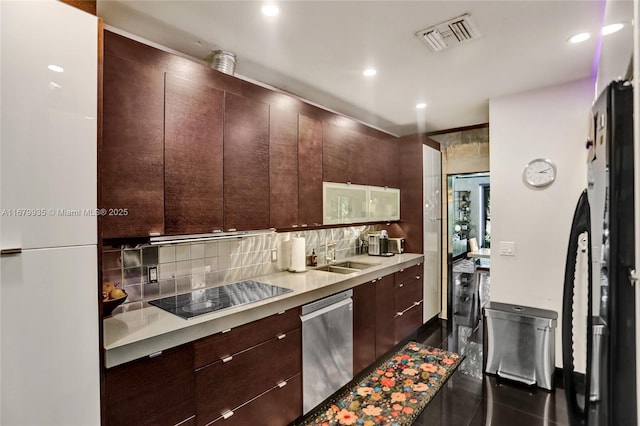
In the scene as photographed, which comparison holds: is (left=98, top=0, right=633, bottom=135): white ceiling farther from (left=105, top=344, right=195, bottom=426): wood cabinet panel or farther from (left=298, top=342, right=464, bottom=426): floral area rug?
(left=298, top=342, right=464, bottom=426): floral area rug

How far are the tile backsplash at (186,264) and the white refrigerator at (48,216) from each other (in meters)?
0.68

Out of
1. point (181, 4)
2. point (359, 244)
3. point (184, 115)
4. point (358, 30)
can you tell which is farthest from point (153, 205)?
point (359, 244)

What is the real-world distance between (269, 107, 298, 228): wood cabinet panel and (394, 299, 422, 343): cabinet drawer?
1.80 metres

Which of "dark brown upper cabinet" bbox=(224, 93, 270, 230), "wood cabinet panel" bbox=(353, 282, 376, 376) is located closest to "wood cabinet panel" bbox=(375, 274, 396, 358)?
"wood cabinet panel" bbox=(353, 282, 376, 376)

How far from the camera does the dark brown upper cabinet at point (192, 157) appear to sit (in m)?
1.93

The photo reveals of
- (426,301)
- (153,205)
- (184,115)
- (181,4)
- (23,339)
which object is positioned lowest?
(426,301)

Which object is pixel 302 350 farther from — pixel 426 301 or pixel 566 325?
pixel 426 301

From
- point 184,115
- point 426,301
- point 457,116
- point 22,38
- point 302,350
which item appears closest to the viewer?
point 22,38

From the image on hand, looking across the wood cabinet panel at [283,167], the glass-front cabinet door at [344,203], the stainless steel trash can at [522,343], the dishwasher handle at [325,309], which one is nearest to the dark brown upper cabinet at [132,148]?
the wood cabinet panel at [283,167]

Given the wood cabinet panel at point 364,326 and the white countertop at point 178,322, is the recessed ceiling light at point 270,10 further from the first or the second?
the wood cabinet panel at point 364,326

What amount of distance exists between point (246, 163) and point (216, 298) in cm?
99

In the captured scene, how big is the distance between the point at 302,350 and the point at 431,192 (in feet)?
9.30

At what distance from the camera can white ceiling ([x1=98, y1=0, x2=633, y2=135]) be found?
1.82 meters

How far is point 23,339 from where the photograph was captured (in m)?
1.17
